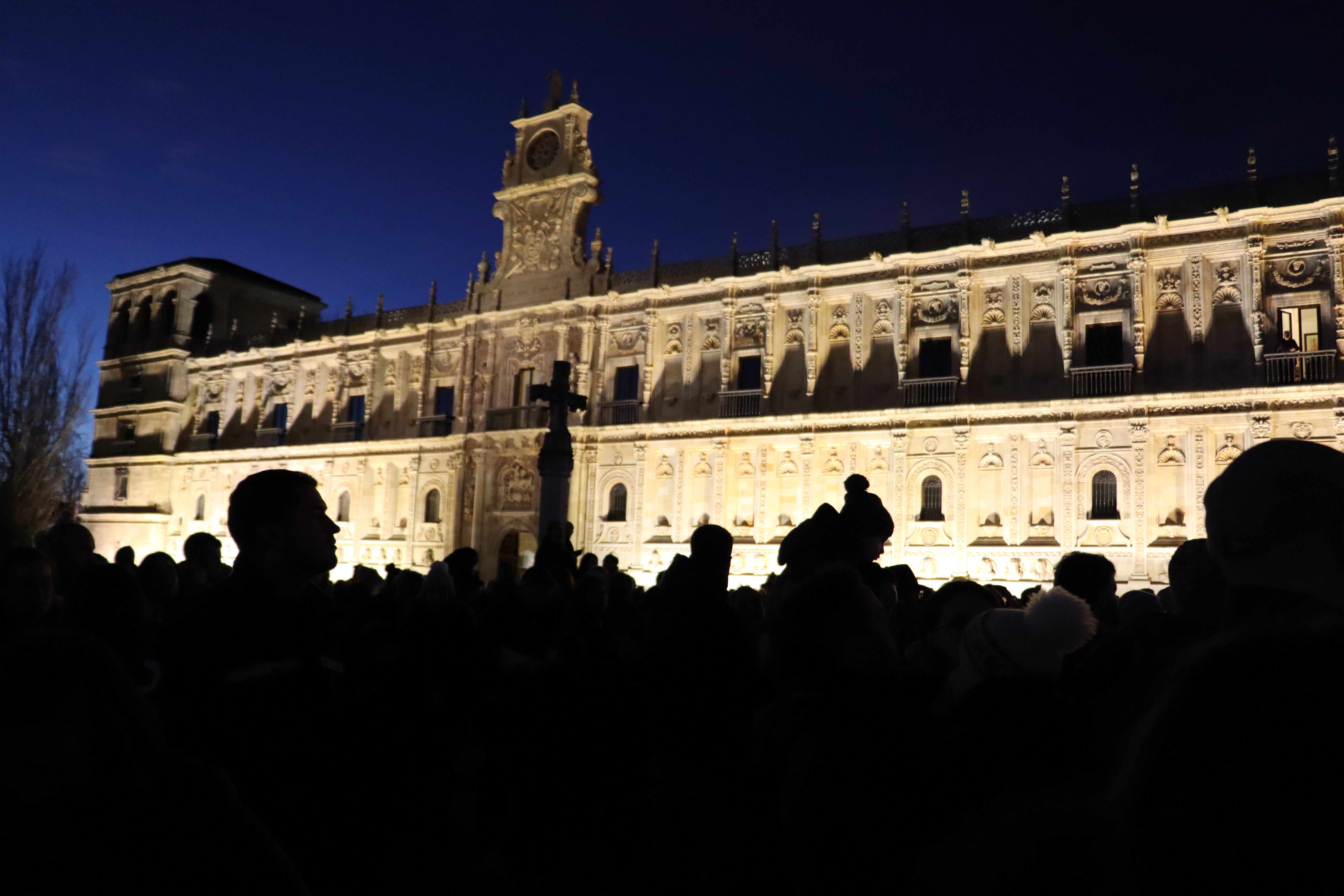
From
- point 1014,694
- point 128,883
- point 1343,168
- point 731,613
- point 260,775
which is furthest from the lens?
point 1343,168

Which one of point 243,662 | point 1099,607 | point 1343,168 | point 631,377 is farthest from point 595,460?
point 243,662

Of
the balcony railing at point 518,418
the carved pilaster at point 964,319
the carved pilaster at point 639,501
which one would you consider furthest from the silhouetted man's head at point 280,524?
the balcony railing at point 518,418

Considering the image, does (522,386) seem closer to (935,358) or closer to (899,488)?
(899,488)

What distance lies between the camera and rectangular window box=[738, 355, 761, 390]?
79.4 feet

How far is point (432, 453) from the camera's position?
94.6 ft

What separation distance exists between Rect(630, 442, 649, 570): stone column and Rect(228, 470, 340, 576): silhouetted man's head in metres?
21.5

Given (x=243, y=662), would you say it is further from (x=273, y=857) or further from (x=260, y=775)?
(x=273, y=857)

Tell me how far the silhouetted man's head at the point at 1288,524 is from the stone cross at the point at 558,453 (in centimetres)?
1440

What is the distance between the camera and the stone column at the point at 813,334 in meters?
23.1

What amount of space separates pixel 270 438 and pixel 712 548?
3288 centimetres

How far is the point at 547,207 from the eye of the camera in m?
27.9

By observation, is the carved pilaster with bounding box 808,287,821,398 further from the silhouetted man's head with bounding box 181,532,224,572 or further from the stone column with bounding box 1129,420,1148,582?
the silhouetted man's head with bounding box 181,532,224,572

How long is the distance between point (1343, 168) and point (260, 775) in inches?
901

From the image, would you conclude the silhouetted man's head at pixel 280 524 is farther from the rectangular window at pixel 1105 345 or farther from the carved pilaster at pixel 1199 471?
the rectangular window at pixel 1105 345
